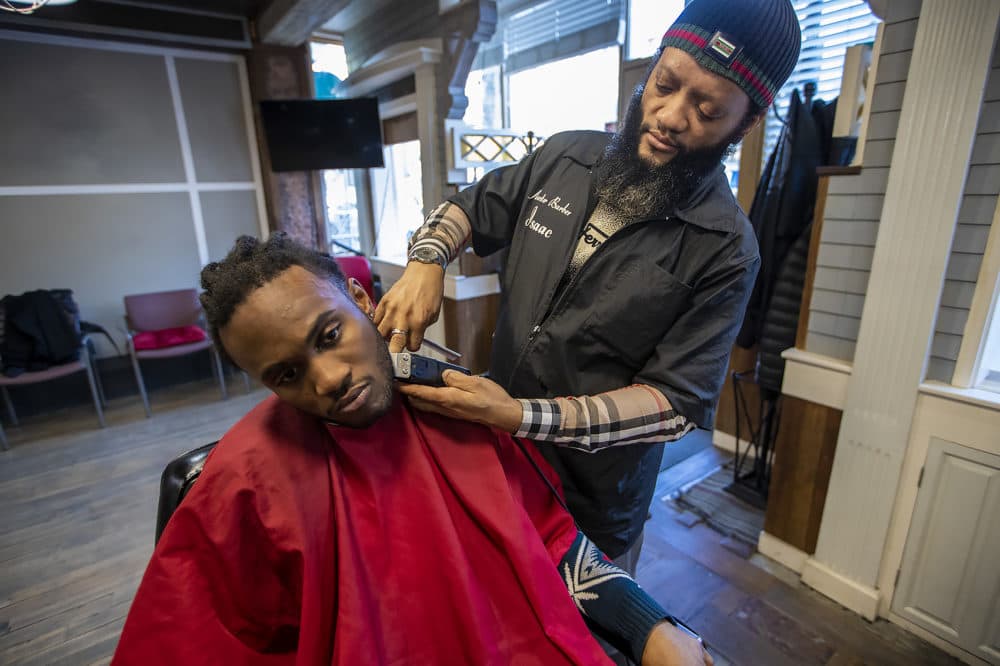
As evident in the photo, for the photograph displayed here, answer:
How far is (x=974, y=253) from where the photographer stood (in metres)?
1.50

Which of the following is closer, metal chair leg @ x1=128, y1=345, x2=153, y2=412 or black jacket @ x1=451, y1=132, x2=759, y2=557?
black jacket @ x1=451, y1=132, x2=759, y2=557

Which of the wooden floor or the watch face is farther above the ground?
the watch face

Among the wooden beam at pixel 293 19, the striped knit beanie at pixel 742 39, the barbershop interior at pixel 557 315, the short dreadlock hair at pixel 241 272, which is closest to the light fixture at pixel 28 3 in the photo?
the barbershop interior at pixel 557 315

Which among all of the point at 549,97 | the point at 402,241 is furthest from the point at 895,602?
the point at 402,241

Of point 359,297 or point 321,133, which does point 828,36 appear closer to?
point 359,297

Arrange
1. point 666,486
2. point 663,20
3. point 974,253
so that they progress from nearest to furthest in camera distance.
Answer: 1. point 974,253
2. point 666,486
3. point 663,20

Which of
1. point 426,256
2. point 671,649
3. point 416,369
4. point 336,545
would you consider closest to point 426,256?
point 426,256

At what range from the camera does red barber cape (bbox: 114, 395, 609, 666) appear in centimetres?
73

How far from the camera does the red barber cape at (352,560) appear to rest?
28.7 inches

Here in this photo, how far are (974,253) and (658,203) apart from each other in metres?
1.29

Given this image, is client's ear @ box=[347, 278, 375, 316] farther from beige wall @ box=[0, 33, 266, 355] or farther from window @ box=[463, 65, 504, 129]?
window @ box=[463, 65, 504, 129]

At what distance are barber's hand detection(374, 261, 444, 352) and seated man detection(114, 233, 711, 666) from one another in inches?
3.1

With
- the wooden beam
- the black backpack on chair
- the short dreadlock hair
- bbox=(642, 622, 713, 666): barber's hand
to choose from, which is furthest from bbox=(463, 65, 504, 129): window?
bbox=(642, 622, 713, 666): barber's hand

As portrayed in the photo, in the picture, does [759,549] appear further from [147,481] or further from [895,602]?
[147,481]
